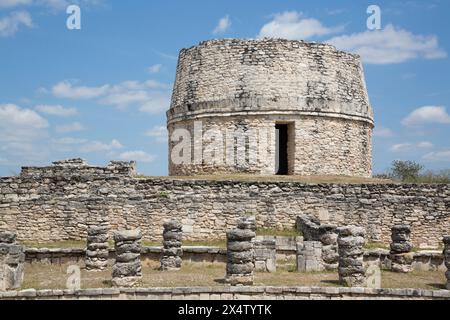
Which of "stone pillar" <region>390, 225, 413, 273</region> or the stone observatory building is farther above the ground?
the stone observatory building

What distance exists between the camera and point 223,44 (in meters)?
19.0

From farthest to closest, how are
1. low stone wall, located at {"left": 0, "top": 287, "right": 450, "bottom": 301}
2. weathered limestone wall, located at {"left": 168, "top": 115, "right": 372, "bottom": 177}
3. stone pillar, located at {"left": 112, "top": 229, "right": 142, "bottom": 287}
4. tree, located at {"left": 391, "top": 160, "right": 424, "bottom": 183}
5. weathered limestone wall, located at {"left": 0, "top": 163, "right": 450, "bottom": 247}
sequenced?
tree, located at {"left": 391, "top": 160, "right": 424, "bottom": 183}
weathered limestone wall, located at {"left": 168, "top": 115, "right": 372, "bottom": 177}
weathered limestone wall, located at {"left": 0, "top": 163, "right": 450, "bottom": 247}
stone pillar, located at {"left": 112, "top": 229, "right": 142, "bottom": 287}
low stone wall, located at {"left": 0, "top": 287, "right": 450, "bottom": 301}

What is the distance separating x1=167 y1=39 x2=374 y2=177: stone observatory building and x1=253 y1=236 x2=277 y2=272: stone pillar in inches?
279

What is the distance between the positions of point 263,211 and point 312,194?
1374 mm

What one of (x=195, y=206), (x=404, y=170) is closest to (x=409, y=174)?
(x=404, y=170)

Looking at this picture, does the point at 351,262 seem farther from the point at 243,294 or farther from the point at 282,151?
the point at 282,151

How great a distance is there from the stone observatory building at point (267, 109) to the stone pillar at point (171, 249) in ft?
22.2

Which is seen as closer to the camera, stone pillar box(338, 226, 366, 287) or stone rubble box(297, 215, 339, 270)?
stone pillar box(338, 226, 366, 287)

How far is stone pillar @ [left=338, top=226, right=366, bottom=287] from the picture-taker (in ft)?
32.4

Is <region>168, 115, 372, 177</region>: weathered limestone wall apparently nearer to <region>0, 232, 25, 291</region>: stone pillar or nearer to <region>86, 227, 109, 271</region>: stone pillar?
<region>86, 227, 109, 271</region>: stone pillar

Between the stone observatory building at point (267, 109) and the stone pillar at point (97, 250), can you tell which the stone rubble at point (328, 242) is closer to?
the stone pillar at point (97, 250)

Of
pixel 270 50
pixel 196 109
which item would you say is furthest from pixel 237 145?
pixel 270 50

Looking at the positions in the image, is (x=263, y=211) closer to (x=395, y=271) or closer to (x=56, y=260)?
(x=395, y=271)

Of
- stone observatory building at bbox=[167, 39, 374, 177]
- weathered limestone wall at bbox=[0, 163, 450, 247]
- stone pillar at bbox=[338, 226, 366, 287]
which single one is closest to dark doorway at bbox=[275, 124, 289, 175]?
stone observatory building at bbox=[167, 39, 374, 177]
